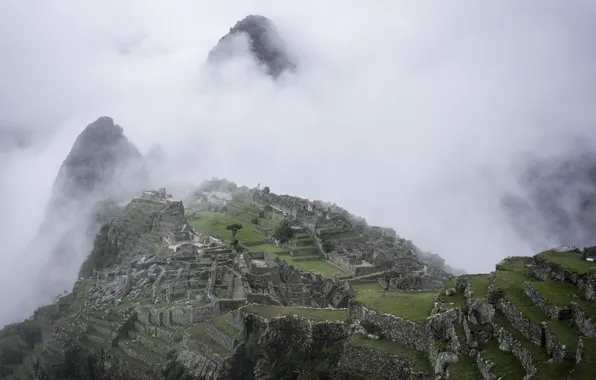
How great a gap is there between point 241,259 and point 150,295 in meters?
7.75

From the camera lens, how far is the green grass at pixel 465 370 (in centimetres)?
1892

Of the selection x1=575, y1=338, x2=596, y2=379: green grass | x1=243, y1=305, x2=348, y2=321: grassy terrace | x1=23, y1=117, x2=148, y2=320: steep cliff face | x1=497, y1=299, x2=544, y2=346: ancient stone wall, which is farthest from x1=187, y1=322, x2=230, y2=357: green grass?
x1=23, y1=117, x2=148, y2=320: steep cliff face

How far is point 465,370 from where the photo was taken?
63.3 ft

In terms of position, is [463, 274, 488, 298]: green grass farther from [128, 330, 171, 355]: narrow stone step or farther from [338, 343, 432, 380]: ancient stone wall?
[128, 330, 171, 355]: narrow stone step

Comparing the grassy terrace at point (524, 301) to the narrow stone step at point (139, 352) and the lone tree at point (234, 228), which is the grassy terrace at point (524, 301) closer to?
the narrow stone step at point (139, 352)

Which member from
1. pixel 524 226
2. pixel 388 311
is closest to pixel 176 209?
pixel 524 226

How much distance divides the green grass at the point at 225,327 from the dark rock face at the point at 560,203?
58836mm

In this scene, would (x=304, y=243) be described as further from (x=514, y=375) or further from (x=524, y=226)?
(x=514, y=375)

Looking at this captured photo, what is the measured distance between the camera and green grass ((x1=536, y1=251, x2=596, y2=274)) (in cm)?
2045

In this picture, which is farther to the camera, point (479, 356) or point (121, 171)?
point (121, 171)

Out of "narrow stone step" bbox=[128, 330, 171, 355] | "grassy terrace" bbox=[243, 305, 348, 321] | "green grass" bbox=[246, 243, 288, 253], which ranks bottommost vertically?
"narrow stone step" bbox=[128, 330, 171, 355]

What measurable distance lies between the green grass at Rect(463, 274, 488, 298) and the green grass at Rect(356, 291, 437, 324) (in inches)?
69.1

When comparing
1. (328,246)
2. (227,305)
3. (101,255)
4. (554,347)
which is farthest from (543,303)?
(101,255)

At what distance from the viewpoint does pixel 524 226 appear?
298 ft
